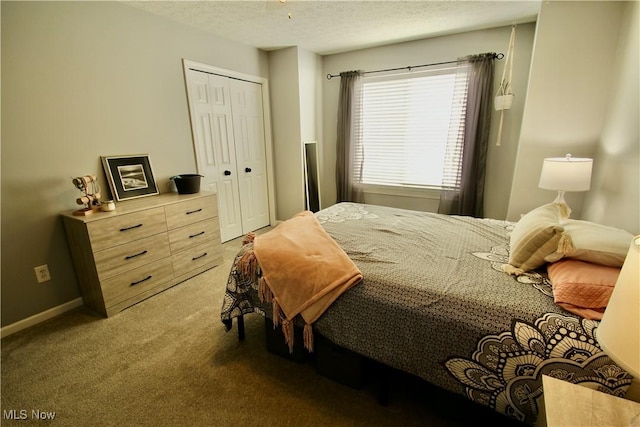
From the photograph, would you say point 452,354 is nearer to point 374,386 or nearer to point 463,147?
point 374,386

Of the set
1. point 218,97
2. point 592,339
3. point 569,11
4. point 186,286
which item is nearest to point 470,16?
point 569,11

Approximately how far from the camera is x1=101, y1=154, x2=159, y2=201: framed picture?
7.78 feet

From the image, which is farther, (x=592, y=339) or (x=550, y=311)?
(x=550, y=311)

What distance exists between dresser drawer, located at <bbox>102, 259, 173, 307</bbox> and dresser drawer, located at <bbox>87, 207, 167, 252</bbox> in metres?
0.27

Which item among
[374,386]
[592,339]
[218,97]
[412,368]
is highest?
[218,97]

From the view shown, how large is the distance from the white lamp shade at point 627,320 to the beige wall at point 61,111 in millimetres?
2990

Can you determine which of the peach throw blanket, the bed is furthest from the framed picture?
the peach throw blanket

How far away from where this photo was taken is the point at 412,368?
1.29m

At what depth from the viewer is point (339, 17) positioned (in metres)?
2.69

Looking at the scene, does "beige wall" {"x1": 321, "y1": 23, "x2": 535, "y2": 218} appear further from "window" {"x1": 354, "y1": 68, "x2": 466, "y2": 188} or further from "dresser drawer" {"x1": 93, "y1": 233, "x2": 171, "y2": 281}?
"dresser drawer" {"x1": 93, "y1": 233, "x2": 171, "y2": 281}

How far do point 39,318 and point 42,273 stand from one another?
335mm

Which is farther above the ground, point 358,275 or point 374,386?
point 358,275

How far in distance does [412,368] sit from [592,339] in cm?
67

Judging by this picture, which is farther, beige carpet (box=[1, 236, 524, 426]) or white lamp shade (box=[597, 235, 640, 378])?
beige carpet (box=[1, 236, 524, 426])
